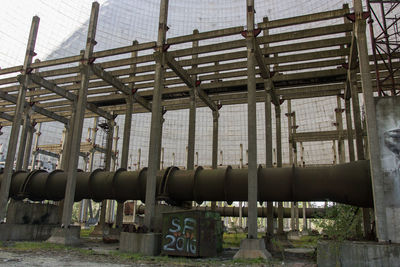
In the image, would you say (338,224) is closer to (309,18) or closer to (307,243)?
(309,18)

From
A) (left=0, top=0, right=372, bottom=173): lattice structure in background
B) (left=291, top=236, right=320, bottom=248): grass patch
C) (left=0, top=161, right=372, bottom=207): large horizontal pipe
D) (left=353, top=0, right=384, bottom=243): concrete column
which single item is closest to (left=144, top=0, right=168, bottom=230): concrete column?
(left=0, top=161, right=372, bottom=207): large horizontal pipe

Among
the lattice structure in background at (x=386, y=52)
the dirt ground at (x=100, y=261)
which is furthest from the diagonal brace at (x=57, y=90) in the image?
the lattice structure in background at (x=386, y=52)

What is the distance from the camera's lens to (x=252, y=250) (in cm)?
1241

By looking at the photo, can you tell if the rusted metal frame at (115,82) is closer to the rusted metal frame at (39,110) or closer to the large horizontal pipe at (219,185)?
the large horizontal pipe at (219,185)

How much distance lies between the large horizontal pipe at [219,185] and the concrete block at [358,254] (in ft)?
8.75

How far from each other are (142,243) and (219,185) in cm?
411

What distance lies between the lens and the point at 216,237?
43.9 feet

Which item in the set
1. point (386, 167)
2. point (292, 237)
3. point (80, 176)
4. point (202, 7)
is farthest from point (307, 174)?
Result: point (202, 7)

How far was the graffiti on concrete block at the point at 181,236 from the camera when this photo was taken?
479 inches

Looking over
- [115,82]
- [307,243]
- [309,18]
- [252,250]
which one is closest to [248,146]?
[252,250]

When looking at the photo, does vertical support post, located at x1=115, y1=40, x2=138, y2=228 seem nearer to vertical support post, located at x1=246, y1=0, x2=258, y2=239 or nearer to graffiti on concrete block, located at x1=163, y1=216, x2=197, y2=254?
graffiti on concrete block, located at x1=163, y1=216, x2=197, y2=254

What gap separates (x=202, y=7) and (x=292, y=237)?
35079 millimetres

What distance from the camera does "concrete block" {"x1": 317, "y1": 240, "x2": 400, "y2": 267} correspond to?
945 centimetres

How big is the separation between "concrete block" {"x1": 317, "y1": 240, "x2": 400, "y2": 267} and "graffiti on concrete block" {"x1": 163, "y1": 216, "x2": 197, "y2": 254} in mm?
4588
